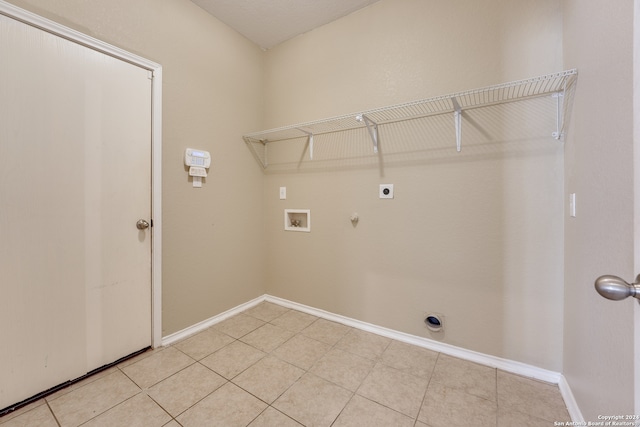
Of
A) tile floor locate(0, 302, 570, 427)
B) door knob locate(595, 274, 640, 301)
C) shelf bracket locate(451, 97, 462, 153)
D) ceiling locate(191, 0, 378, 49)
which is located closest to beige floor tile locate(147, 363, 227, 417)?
tile floor locate(0, 302, 570, 427)

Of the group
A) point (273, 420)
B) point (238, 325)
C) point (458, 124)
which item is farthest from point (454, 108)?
point (238, 325)

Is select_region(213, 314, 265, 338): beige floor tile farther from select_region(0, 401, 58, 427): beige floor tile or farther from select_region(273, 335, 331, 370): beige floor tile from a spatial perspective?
select_region(0, 401, 58, 427): beige floor tile

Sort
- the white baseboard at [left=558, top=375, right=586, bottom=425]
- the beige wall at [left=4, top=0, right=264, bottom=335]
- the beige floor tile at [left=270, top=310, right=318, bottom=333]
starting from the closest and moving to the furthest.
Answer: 1. the white baseboard at [left=558, top=375, right=586, bottom=425]
2. the beige wall at [left=4, top=0, right=264, bottom=335]
3. the beige floor tile at [left=270, top=310, right=318, bottom=333]

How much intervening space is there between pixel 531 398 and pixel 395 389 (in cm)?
71

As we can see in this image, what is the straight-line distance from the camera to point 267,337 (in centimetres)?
195

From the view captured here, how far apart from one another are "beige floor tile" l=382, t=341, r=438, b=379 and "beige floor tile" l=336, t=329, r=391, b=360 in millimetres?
53

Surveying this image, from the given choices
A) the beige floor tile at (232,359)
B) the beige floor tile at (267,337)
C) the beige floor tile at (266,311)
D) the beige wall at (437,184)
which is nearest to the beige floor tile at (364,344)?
the beige wall at (437,184)

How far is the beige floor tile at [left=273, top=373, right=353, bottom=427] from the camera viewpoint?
122cm

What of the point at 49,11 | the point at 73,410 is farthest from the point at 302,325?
the point at 49,11

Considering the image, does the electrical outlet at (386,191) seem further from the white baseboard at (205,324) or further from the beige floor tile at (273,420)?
the white baseboard at (205,324)

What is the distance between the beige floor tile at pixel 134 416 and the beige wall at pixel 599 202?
1822 mm

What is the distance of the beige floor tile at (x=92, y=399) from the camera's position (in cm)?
122

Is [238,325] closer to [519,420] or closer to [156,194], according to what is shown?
[156,194]

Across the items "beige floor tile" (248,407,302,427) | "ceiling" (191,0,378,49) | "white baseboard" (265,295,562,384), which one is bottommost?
"beige floor tile" (248,407,302,427)
